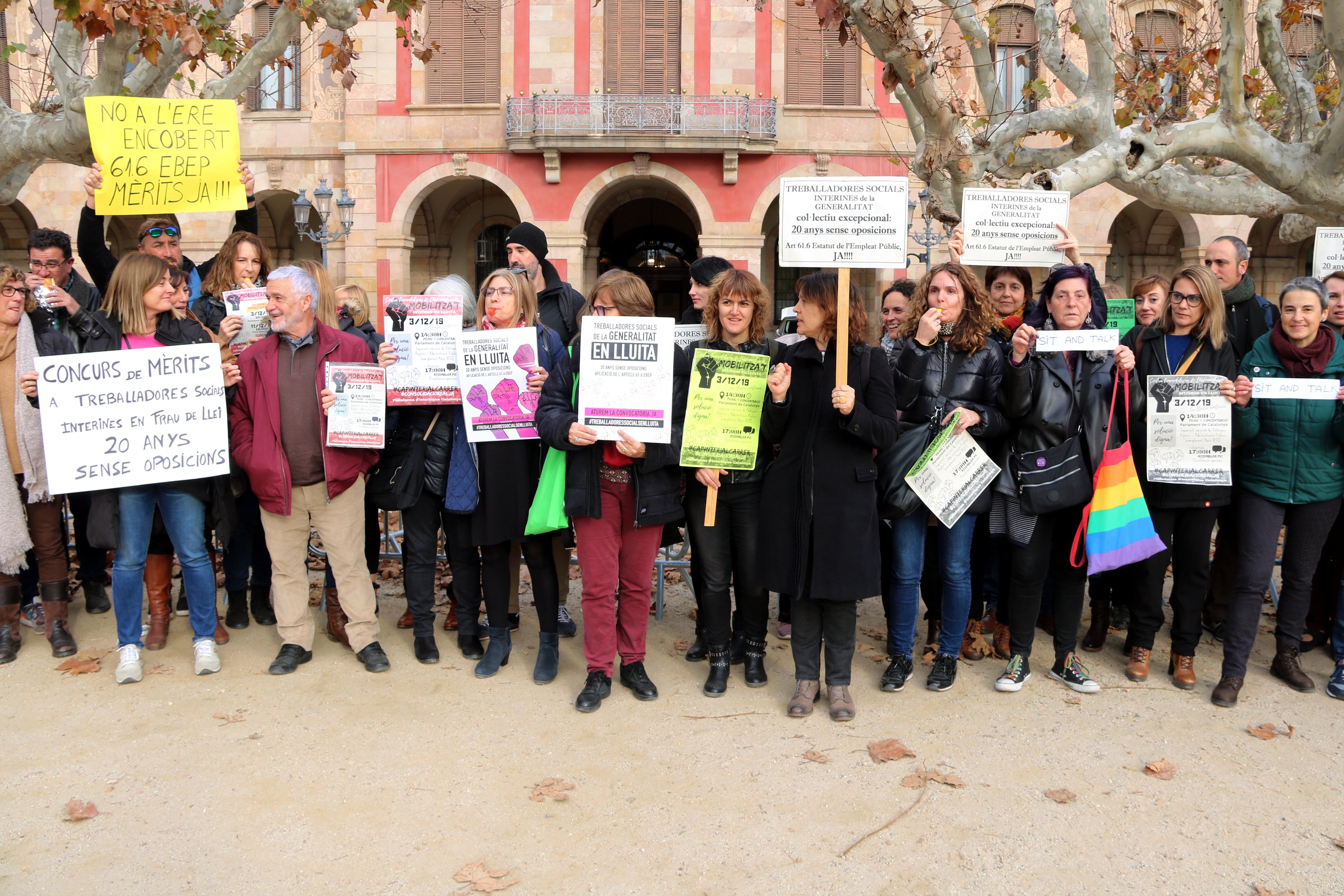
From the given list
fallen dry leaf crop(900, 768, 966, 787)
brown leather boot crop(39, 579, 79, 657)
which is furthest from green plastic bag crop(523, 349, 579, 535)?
brown leather boot crop(39, 579, 79, 657)

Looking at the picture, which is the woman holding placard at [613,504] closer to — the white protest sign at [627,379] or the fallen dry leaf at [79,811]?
the white protest sign at [627,379]

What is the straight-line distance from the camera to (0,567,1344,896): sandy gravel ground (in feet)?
10.5

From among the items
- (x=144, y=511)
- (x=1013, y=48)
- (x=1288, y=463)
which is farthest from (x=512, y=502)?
(x=1013, y=48)

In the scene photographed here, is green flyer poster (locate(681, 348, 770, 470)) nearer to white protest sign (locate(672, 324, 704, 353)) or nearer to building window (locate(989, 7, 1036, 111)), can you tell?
white protest sign (locate(672, 324, 704, 353))

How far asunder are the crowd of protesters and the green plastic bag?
0.27 ft

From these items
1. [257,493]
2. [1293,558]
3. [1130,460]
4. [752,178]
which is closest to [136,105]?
[257,493]

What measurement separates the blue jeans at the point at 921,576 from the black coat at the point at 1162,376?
989 mm

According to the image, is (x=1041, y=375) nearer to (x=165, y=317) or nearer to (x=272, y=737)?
(x=272, y=737)

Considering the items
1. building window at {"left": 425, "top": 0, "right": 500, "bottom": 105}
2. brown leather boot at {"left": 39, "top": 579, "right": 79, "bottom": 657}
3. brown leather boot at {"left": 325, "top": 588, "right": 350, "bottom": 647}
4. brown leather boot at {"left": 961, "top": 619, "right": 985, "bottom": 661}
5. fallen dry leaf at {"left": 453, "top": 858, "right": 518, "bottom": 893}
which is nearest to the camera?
fallen dry leaf at {"left": 453, "top": 858, "right": 518, "bottom": 893}

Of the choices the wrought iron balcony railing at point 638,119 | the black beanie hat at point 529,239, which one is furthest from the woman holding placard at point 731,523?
the wrought iron balcony railing at point 638,119

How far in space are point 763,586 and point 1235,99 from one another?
5.07 metres

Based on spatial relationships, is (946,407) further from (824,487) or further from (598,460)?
(598,460)

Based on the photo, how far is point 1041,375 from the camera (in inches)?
184

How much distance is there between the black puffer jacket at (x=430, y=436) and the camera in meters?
4.98
